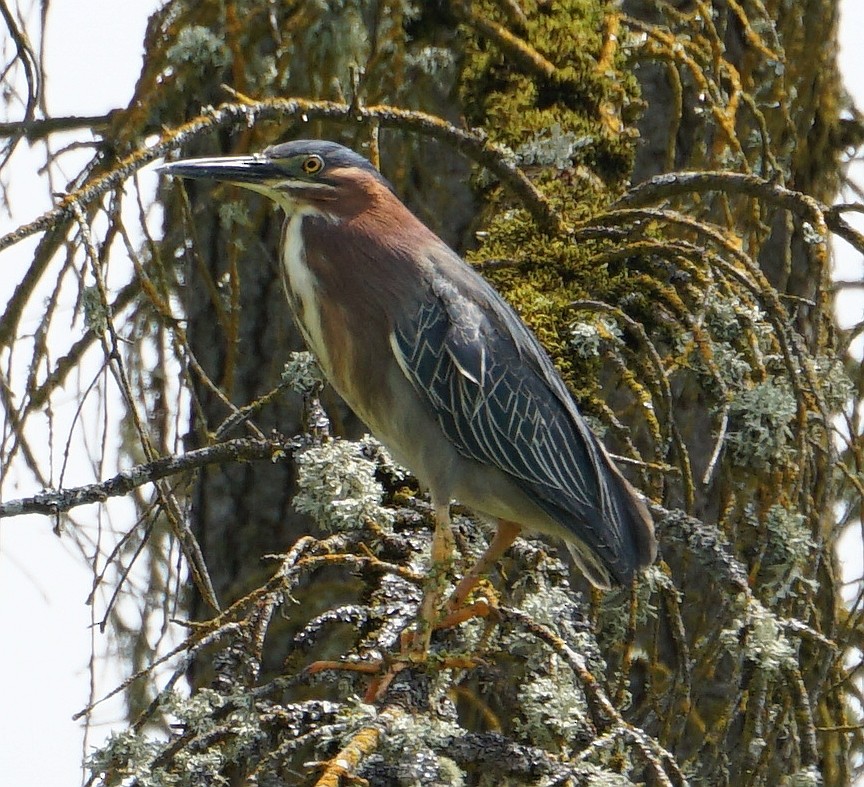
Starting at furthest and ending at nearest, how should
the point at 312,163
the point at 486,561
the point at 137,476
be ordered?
the point at 312,163 → the point at 486,561 → the point at 137,476

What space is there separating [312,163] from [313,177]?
0.09 feet

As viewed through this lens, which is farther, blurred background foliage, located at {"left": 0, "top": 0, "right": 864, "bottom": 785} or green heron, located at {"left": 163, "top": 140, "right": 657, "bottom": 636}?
green heron, located at {"left": 163, "top": 140, "right": 657, "bottom": 636}

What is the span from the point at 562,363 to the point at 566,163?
0.43m

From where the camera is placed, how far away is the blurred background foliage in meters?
1.79

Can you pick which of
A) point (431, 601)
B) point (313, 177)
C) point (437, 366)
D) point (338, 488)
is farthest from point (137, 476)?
point (313, 177)

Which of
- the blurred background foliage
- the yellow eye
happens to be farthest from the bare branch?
the yellow eye

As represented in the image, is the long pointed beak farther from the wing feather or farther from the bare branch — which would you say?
the bare branch

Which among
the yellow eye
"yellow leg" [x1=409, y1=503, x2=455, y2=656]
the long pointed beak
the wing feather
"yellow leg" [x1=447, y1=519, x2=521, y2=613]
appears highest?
the yellow eye

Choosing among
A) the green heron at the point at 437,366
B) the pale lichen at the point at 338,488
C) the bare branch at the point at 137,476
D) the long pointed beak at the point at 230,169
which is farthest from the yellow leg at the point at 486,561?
the long pointed beak at the point at 230,169

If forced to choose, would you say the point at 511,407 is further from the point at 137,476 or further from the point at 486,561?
the point at 137,476

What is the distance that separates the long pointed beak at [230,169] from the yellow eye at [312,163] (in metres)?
0.05

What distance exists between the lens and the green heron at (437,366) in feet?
7.83

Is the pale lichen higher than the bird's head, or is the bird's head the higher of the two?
the bird's head

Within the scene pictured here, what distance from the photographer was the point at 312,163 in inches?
97.0
